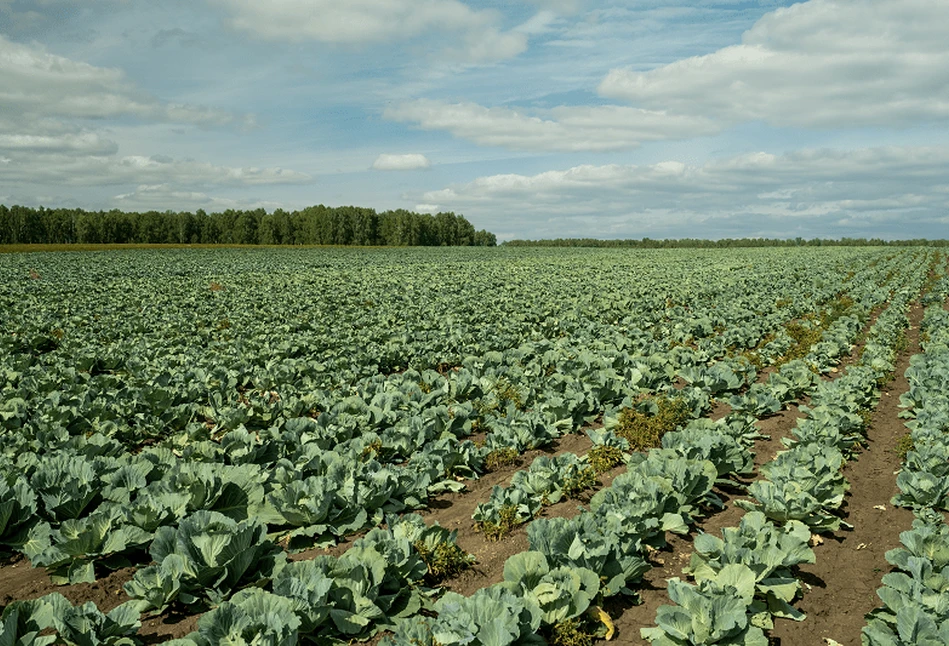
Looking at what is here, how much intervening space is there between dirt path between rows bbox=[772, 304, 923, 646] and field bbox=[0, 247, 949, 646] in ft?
0.09

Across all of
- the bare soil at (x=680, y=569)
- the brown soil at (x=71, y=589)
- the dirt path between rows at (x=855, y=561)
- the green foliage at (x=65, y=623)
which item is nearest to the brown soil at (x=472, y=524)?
the bare soil at (x=680, y=569)

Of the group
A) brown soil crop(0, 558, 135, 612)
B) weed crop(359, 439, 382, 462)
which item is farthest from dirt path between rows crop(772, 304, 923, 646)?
brown soil crop(0, 558, 135, 612)

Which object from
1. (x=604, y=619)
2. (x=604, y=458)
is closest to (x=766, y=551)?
(x=604, y=619)

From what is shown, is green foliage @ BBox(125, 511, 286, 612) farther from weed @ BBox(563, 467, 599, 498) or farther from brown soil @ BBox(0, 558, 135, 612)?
weed @ BBox(563, 467, 599, 498)

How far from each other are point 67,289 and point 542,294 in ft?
74.4

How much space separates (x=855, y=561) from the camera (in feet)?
19.8

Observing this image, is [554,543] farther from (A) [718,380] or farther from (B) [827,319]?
(B) [827,319]

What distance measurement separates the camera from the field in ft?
15.1

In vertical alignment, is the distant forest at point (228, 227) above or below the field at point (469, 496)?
above

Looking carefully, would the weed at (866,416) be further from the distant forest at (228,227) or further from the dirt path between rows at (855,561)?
the distant forest at (228,227)

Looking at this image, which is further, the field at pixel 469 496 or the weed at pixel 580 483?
the weed at pixel 580 483

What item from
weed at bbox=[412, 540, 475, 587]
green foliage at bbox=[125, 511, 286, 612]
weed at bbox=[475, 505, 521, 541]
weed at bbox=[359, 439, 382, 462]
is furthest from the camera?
weed at bbox=[359, 439, 382, 462]

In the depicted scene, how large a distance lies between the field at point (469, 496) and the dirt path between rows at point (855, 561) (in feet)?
0.09

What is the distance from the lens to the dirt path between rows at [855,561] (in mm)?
5012
